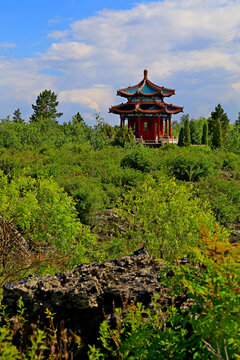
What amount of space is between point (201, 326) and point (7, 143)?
42.4m

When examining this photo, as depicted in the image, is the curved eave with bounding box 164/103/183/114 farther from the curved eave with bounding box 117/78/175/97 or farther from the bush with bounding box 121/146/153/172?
the bush with bounding box 121/146/153/172

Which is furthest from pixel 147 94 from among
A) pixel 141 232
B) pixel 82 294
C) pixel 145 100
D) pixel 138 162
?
pixel 82 294

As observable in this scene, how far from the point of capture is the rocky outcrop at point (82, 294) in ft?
16.6

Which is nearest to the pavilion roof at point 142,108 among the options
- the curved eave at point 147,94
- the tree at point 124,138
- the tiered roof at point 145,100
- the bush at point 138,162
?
the tiered roof at point 145,100

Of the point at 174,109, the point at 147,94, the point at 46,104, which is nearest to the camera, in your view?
the point at 147,94

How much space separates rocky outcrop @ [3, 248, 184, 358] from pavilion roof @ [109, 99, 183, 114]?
49.2 meters

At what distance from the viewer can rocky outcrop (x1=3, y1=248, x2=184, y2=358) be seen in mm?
5074

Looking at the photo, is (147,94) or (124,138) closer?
(124,138)

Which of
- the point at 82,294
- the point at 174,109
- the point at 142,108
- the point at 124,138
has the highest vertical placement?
the point at 174,109

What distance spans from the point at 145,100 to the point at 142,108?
1.73m

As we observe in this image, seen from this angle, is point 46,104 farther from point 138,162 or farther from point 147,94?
point 138,162

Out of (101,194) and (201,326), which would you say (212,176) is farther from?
(201,326)

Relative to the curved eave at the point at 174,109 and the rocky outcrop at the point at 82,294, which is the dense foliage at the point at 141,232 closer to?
the rocky outcrop at the point at 82,294

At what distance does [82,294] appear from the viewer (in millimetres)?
5156
